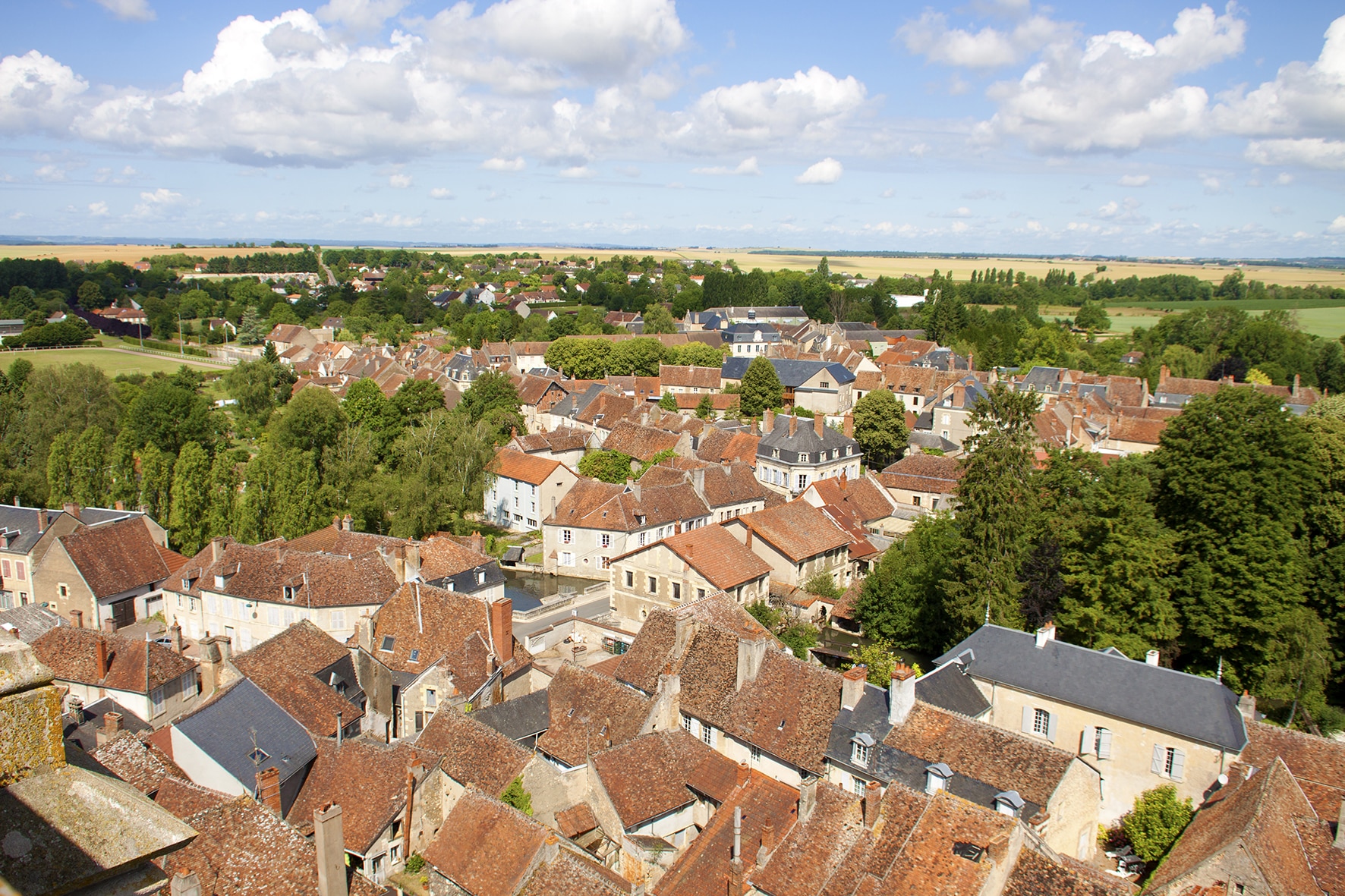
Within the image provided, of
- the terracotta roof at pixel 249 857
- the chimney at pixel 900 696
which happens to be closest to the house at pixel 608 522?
the chimney at pixel 900 696

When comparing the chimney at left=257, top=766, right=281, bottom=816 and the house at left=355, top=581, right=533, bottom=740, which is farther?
the house at left=355, top=581, right=533, bottom=740

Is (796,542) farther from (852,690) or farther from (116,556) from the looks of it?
(116,556)

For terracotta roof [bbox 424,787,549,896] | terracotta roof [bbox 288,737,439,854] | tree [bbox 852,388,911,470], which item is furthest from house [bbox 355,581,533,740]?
tree [bbox 852,388,911,470]

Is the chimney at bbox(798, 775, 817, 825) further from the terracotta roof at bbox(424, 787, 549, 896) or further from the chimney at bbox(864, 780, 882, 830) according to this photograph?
the terracotta roof at bbox(424, 787, 549, 896)

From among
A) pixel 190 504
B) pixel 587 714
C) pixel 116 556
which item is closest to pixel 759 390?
pixel 190 504

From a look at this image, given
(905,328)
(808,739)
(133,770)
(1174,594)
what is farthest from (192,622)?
(905,328)
